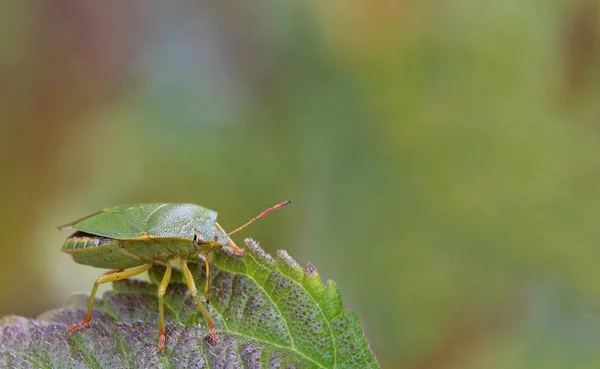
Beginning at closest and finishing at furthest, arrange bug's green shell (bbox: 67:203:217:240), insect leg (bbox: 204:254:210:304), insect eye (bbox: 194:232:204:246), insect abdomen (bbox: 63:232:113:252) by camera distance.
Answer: insect leg (bbox: 204:254:210:304)
insect eye (bbox: 194:232:204:246)
bug's green shell (bbox: 67:203:217:240)
insect abdomen (bbox: 63:232:113:252)

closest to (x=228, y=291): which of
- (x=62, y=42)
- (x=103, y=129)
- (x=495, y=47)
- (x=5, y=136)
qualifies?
(x=495, y=47)

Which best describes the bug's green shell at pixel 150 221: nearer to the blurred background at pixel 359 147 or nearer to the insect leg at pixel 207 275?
the insect leg at pixel 207 275

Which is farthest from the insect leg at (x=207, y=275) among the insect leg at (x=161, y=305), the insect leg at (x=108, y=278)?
the insect leg at (x=108, y=278)

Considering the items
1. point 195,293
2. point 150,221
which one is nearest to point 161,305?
point 195,293

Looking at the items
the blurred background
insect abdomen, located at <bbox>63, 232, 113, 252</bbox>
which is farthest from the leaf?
the blurred background

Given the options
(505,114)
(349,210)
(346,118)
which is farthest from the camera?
(346,118)

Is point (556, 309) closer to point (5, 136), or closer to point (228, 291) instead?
point (228, 291)

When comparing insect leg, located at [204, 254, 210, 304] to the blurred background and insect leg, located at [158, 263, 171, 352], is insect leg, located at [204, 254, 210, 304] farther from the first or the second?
the blurred background

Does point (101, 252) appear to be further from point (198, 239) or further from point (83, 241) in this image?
point (198, 239)
